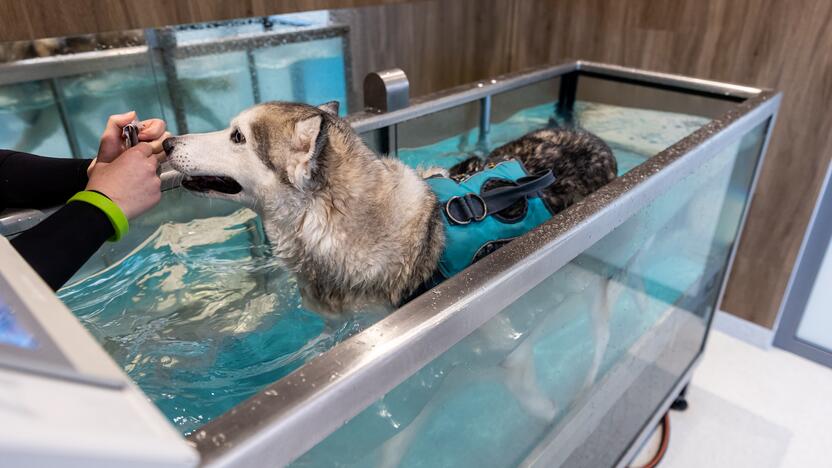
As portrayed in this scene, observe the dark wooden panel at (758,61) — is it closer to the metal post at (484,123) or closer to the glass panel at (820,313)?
the glass panel at (820,313)

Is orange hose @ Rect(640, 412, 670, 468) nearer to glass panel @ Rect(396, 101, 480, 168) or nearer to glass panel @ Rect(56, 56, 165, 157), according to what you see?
glass panel @ Rect(396, 101, 480, 168)

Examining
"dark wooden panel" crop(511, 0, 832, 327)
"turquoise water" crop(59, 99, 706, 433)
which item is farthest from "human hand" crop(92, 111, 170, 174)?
"dark wooden panel" crop(511, 0, 832, 327)

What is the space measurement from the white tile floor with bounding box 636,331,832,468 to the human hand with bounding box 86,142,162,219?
190cm

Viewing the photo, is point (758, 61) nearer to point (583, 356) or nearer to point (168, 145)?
point (583, 356)

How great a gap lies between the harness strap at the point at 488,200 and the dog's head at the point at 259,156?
1.05 ft

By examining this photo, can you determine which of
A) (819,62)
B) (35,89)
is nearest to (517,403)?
(819,62)

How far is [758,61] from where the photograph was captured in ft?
7.27

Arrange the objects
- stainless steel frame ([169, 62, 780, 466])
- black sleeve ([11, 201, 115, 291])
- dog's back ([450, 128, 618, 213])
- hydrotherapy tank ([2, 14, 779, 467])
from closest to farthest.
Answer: stainless steel frame ([169, 62, 780, 466]) < hydrotherapy tank ([2, 14, 779, 467]) < black sleeve ([11, 201, 115, 291]) < dog's back ([450, 128, 618, 213])

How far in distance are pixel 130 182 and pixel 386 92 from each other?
92 centimetres

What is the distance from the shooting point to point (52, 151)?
231cm

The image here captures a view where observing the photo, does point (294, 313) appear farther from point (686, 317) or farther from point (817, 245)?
point (817, 245)

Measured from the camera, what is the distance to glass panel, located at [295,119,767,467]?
0.90m

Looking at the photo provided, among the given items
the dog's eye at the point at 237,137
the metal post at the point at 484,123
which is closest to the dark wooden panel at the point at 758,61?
the metal post at the point at 484,123

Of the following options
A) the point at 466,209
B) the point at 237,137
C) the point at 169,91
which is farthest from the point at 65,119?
the point at 466,209
